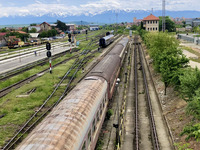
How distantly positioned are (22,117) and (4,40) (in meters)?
78.4

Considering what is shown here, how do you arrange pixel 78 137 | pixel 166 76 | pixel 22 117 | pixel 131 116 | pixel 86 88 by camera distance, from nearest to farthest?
pixel 78 137 → pixel 86 88 → pixel 22 117 → pixel 131 116 → pixel 166 76

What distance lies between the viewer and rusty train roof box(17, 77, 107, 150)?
8.58m

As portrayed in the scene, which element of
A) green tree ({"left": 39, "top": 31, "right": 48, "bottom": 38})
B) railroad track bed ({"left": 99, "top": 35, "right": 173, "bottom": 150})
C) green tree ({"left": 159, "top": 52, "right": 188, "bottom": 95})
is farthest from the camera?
green tree ({"left": 39, "top": 31, "right": 48, "bottom": 38})

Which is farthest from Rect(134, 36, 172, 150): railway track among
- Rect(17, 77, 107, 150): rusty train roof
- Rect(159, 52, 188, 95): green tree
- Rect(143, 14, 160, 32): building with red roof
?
Rect(143, 14, 160, 32): building with red roof

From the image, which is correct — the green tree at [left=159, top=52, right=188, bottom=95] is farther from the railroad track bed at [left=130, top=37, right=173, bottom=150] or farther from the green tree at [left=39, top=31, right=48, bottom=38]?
the green tree at [left=39, top=31, right=48, bottom=38]

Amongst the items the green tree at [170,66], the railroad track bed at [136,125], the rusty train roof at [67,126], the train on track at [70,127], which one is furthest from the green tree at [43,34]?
the rusty train roof at [67,126]

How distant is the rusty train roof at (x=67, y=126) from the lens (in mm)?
8578

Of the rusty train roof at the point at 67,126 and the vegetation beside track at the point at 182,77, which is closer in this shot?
the rusty train roof at the point at 67,126

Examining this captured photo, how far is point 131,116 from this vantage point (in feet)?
69.3

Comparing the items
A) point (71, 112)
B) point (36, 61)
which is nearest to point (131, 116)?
point (71, 112)

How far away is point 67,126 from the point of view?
9969 millimetres

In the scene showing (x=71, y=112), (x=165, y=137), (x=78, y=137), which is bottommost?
(x=165, y=137)

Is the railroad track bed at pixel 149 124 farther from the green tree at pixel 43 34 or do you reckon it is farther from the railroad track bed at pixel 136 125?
the green tree at pixel 43 34

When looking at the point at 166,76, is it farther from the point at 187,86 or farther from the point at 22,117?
the point at 22,117
